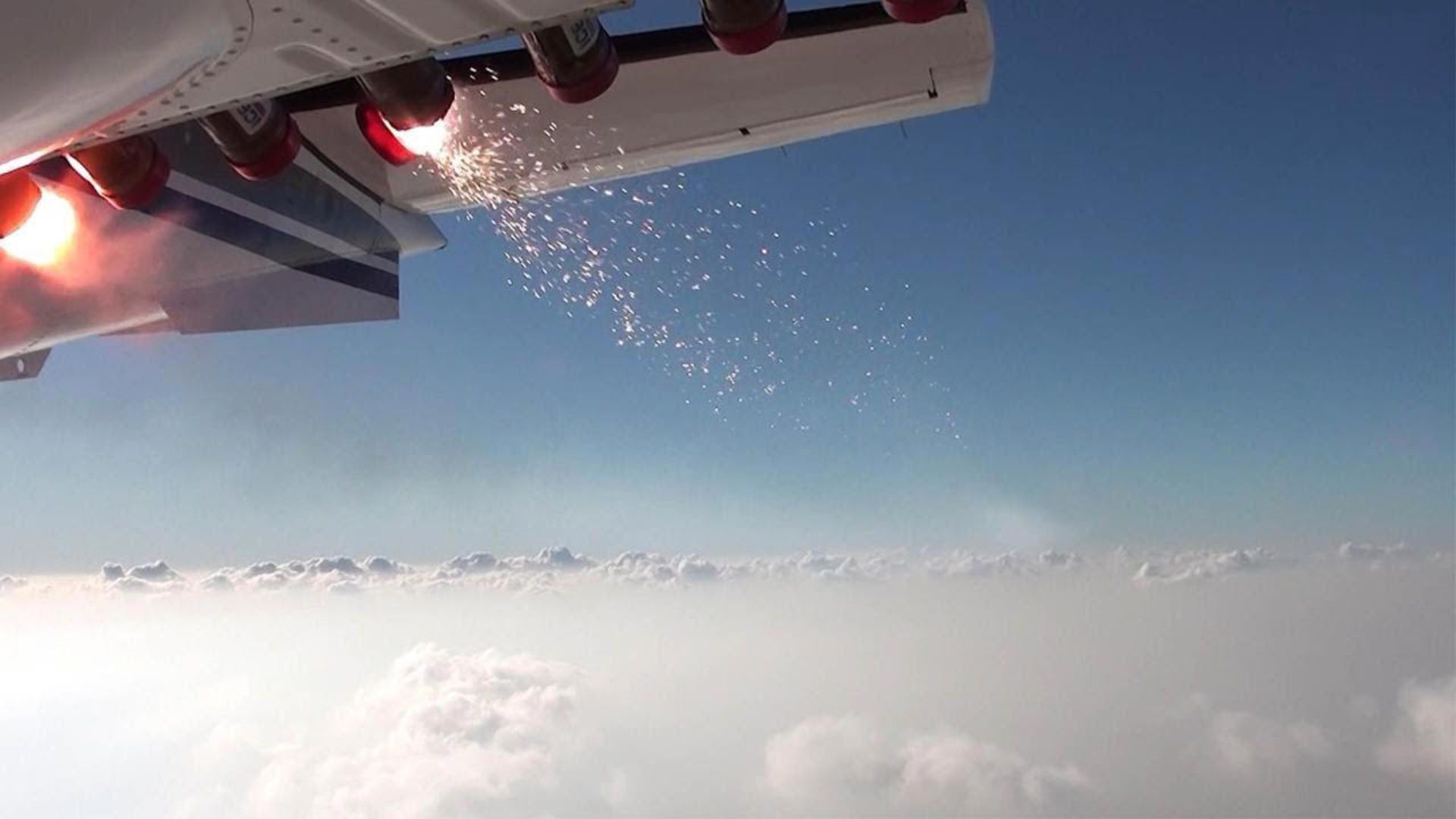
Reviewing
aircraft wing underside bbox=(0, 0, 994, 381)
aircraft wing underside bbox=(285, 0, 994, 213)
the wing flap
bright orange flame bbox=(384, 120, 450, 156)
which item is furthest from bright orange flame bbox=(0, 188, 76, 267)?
bright orange flame bbox=(384, 120, 450, 156)

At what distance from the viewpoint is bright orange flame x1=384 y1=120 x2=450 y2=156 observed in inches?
129

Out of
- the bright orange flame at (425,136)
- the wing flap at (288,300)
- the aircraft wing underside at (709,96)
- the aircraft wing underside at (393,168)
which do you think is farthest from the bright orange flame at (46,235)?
the bright orange flame at (425,136)

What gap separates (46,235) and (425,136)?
2.54m

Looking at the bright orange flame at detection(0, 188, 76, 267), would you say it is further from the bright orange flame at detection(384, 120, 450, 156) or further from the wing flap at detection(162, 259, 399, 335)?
the bright orange flame at detection(384, 120, 450, 156)

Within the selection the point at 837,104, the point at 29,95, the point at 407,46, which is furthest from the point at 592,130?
the point at 29,95

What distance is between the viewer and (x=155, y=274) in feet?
16.4

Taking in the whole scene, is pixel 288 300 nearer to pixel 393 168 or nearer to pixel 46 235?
pixel 46 235

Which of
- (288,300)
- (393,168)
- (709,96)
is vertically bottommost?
(709,96)

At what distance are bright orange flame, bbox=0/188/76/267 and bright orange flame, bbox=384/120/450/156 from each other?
85.1 inches

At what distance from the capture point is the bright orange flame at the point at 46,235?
450cm

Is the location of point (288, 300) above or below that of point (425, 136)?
above

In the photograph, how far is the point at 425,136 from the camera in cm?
341

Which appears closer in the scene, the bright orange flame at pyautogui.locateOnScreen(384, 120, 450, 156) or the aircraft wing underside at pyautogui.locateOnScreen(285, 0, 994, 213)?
the bright orange flame at pyautogui.locateOnScreen(384, 120, 450, 156)

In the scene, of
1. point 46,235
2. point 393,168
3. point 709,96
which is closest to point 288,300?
point 46,235
